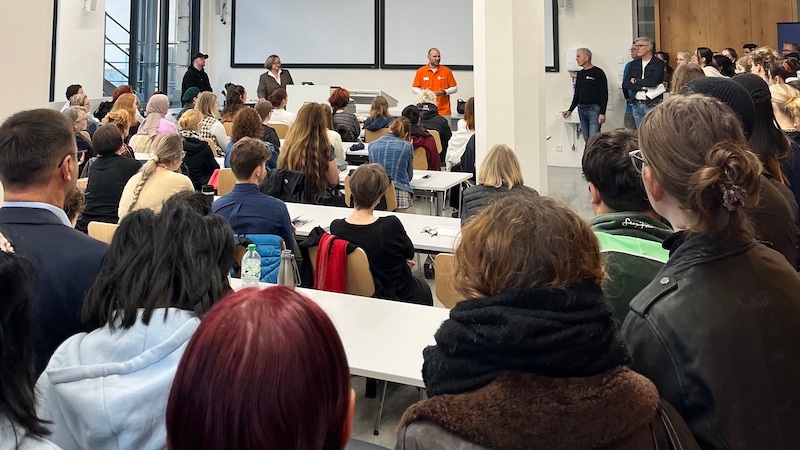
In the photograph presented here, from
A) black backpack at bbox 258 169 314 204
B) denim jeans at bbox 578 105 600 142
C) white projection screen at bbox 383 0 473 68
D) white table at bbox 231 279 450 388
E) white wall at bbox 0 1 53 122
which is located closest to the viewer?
white table at bbox 231 279 450 388

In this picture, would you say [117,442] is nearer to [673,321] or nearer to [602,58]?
[673,321]

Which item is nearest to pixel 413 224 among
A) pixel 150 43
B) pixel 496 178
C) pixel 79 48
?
pixel 496 178

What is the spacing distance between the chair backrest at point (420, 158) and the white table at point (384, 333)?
4294mm

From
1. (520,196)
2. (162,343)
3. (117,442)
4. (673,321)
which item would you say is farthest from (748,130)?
(117,442)

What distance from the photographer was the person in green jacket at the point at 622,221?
1729mm

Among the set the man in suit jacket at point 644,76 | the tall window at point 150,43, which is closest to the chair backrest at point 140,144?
the tall window at point 150,43

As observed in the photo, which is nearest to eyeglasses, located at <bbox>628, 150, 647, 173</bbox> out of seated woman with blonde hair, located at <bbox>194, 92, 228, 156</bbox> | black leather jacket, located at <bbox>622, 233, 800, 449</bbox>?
black leather jacket, located at <bbox>622, 233, 800, 449</bbox>

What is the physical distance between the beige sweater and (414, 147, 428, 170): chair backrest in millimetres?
3590

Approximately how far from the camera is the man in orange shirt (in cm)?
1065

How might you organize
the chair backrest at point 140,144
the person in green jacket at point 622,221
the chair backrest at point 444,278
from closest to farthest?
the person in green jacket at point 622,221 → the chair backrest at point 444,278 → the chair backrest at point 140,144

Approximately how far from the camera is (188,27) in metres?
13.1

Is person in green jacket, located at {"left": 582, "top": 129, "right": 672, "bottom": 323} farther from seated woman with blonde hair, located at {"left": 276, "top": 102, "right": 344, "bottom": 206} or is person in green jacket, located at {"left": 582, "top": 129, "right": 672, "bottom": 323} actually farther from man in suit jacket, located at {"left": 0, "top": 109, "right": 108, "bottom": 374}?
seated woman with blonde hair, located at {"left": 276, "top": 102, "right": 344, "bottom": 206}

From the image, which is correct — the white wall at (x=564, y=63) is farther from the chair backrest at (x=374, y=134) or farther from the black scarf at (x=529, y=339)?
the black scarf at (x=529, y=339)

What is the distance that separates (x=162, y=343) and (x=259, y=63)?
12564 mm
